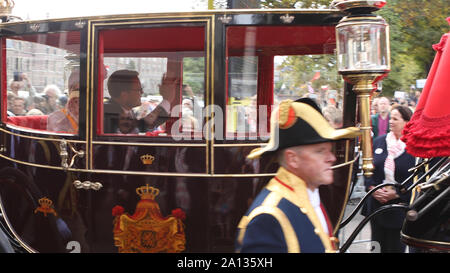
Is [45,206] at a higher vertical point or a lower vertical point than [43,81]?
lower

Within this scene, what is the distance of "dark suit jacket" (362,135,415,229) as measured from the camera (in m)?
4.07

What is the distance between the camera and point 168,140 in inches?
133

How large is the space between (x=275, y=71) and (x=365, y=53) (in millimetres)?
1234

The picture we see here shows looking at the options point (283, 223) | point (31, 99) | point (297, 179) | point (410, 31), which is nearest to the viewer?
point (283, 223)

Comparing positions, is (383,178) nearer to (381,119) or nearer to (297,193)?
(297,193)

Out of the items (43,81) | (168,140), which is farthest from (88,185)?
(43,81)

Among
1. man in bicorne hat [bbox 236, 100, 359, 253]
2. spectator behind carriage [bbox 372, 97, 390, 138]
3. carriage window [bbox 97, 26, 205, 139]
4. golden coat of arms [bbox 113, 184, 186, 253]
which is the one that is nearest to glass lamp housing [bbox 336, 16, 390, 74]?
man in bicorne hat [bbox 236, 100, 359, 253]

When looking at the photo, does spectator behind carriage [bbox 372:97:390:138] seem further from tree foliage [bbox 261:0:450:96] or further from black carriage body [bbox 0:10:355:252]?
black carriage body [bbox 0:10:355:252]

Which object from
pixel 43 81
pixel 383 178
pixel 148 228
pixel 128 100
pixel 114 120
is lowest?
pixel 148 228

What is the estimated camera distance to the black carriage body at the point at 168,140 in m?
3.31

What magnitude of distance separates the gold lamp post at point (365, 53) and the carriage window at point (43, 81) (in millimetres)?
1846

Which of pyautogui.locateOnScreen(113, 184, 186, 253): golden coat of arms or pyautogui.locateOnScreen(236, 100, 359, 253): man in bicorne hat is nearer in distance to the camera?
pyautogui.locateOnScreen(236, 100, 359, 253): man in bicorne hat

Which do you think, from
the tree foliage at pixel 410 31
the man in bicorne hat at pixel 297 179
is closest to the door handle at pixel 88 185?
the man in bicorne hat at pixel 297 179

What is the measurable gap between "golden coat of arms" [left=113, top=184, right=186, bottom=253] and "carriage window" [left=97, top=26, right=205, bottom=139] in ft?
1.44
